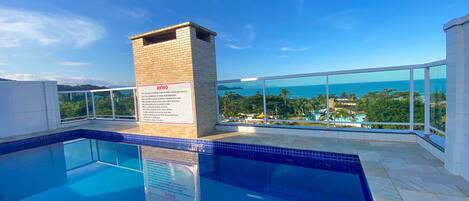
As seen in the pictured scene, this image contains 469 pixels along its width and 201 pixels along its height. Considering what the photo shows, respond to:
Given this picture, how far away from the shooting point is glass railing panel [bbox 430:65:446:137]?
2.75 m

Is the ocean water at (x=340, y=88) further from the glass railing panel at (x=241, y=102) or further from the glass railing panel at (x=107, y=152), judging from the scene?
the glass railing panel at (x=107, y=152)

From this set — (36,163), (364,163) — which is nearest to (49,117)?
(36,163)

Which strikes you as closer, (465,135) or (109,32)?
(465,135)

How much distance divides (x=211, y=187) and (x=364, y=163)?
2.14 m

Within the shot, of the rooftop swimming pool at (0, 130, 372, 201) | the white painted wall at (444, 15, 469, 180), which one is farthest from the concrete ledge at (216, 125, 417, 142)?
the white painted wall at (444, 15, 469, 180)

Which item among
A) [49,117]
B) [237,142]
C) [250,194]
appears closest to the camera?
[250,194]

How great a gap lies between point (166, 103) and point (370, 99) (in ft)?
15.0

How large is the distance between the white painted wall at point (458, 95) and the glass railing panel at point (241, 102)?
3.22 metres

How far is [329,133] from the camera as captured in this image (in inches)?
164

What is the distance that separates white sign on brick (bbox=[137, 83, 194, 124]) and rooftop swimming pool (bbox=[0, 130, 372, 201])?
1.88 ft

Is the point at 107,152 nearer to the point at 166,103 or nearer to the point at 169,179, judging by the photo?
the point at 166,103

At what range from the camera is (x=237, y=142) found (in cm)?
406

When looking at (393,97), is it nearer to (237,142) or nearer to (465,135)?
(465,135)

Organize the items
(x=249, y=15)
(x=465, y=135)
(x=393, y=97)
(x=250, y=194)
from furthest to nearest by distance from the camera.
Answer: (x=249, y=15)
(x=393, y=97)
(x=250, y=194)
(x=465, y=135)
